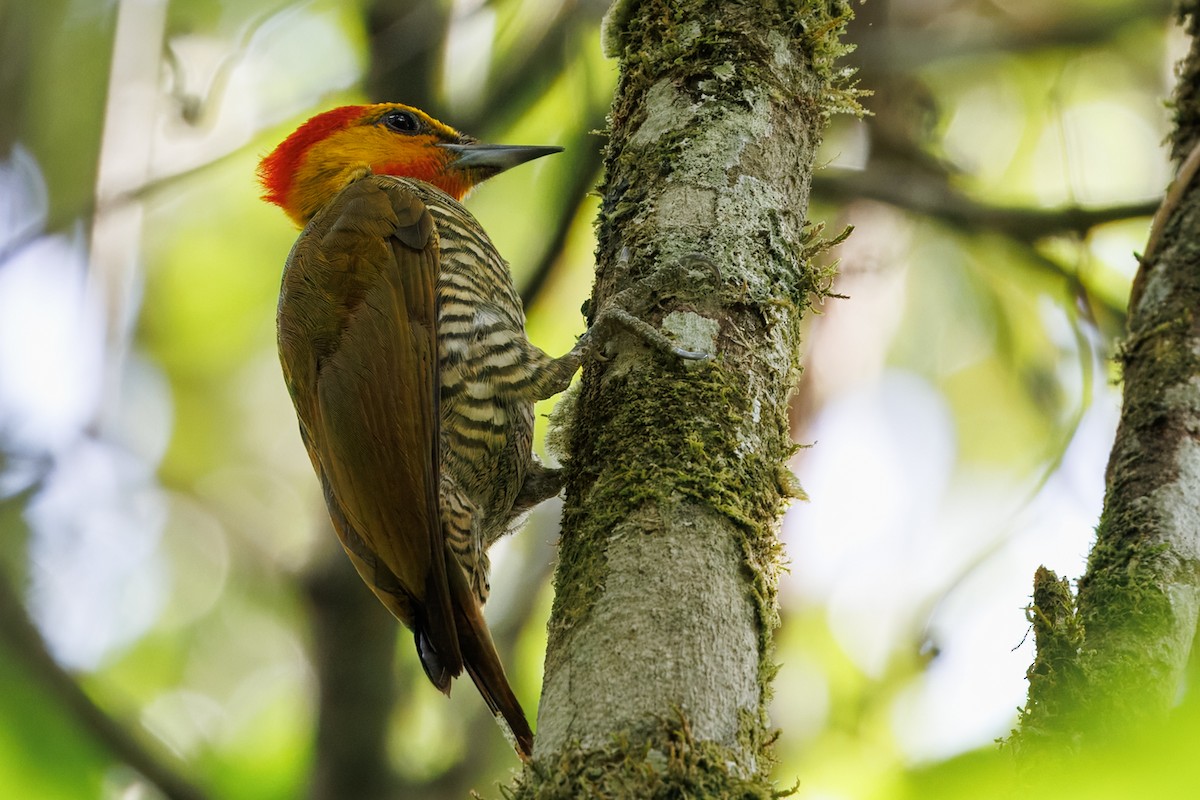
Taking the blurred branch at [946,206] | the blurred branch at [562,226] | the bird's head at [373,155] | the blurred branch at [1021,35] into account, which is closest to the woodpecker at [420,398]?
the bird's head at [373,155]

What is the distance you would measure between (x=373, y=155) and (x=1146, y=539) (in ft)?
8.75

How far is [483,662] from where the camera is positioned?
237cm

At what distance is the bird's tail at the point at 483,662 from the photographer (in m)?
2.29

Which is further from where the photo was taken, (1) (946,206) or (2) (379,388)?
(1) (946,206)

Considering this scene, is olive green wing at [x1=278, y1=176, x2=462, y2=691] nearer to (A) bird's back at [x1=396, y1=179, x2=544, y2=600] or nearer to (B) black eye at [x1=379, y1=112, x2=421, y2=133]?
(A) bird's back at [x1=396, y1=179, x2=544, y2=600]

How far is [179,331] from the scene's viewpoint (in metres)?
6.08

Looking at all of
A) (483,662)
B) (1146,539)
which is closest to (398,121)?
(483,662)

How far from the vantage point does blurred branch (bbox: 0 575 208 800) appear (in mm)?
3365

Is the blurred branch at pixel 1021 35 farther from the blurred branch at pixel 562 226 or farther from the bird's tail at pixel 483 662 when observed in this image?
the bird's tail at pixel 483 662

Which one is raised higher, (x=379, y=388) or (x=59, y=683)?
(x=379, y=388)

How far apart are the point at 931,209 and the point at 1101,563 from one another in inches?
106

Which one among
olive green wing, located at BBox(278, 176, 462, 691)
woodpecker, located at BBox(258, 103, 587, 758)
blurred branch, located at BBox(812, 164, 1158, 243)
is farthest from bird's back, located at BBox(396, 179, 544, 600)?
blurred branch, located at BBox(812, 164, 1158, 243)

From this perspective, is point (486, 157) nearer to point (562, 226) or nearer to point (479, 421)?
point (562, 226)

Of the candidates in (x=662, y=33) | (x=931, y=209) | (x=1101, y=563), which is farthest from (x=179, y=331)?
(x=1101, y=563)
